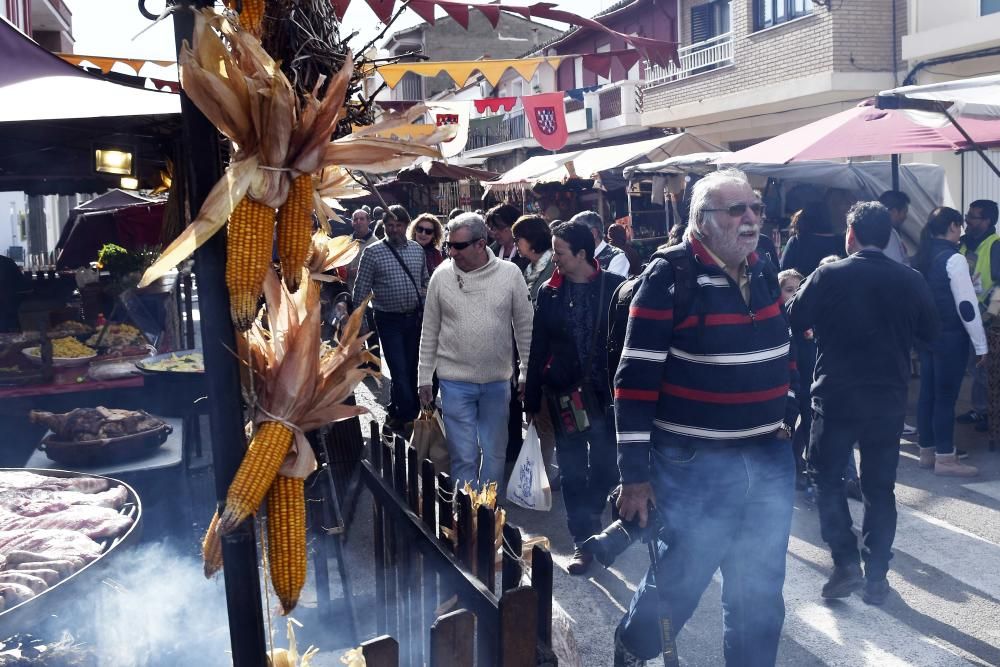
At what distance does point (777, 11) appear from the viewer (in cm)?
1956

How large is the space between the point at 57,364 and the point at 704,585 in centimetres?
510

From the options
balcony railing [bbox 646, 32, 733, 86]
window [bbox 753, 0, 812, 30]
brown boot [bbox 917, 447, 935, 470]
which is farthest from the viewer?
balcony railing [bbox 646, 32, 733, 86]

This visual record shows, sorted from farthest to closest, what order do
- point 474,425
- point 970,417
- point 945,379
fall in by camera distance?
point 970,417 < point 945,379 < point 474,425

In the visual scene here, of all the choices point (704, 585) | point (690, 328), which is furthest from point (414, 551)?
point (690, 328)

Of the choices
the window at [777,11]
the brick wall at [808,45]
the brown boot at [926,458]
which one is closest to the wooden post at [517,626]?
the brown boot at [926,458]

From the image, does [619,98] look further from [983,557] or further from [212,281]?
[212,281]

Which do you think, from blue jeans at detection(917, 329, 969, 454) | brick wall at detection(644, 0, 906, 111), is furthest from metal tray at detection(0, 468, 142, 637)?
brick wall at detection(644, 0, 906, 111)

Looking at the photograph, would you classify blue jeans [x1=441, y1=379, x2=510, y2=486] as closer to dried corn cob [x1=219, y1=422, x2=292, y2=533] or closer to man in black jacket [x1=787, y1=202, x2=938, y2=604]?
man in black jacket [x1=787, y1=202, x2=938, y2=604]

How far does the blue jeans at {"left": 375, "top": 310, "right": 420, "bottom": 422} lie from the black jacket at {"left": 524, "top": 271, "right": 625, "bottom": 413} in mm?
2627

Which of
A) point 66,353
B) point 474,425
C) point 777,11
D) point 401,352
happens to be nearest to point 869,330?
point 474,425

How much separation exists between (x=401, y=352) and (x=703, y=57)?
17.0m

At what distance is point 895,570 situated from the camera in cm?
520

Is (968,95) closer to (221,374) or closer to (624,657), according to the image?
(624,657)

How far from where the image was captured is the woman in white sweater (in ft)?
18.4
